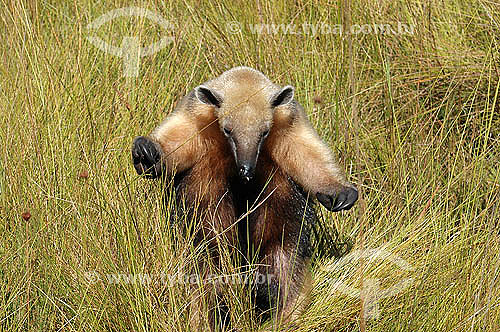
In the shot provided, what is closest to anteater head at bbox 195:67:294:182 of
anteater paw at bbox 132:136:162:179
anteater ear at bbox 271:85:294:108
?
anteater ear at bbox 271:85:294:108

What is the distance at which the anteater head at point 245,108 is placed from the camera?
3957mm

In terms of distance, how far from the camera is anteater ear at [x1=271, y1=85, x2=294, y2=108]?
409 cm

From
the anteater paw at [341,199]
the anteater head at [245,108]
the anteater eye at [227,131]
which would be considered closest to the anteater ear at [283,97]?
the anteater head at [245,108]

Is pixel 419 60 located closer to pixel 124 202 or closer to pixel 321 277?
pixel 321 277

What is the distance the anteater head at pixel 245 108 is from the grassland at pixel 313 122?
465 mm

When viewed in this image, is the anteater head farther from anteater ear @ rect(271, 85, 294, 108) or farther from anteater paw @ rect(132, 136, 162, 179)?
anteater paw @ rect(132, 136, 162, 179)

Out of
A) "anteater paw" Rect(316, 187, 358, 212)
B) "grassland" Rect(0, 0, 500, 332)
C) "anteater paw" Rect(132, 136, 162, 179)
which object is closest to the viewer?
"grassland" Rect(0, 0, 500, 332)

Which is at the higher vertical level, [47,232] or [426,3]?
[426,3]

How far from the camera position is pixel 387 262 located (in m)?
4.23

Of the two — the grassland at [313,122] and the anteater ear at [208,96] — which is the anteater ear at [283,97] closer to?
the anteater ear at [208,96]

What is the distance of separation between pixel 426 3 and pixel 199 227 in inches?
126

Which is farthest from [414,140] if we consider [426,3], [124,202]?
[124,202]

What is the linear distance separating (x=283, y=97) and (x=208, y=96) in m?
0.40

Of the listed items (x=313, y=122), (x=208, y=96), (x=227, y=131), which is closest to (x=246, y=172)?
(x=227, y=131)
